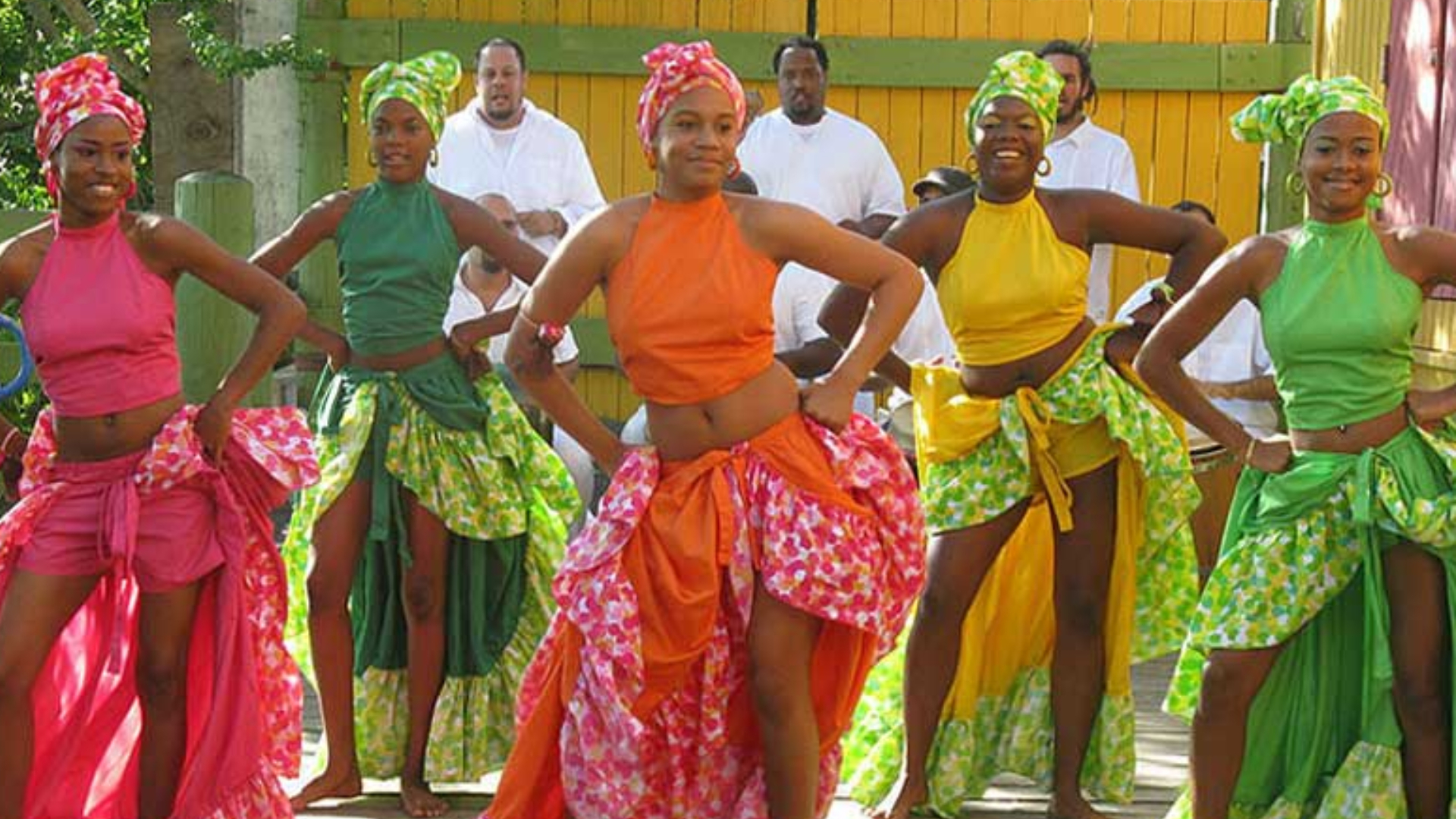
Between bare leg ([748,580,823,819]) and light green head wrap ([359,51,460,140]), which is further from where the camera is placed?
light green head wrap ([359,51,460,140])

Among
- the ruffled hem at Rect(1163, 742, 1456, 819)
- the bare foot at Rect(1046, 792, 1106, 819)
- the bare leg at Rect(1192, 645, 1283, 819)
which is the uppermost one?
the bare leg at Rect(1192, 645, 1283, 819)

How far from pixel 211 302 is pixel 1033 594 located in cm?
353

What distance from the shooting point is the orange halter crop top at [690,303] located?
5863mm

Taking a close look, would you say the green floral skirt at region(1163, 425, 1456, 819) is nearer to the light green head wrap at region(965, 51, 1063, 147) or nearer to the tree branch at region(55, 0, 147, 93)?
the light green head wrap at region(965, 51, 1063, 147)

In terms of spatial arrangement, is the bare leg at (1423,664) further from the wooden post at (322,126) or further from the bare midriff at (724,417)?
the wooden post at (322,126)

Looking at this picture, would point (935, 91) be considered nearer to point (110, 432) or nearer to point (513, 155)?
point (513, 155)

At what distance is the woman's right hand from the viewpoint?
614cm

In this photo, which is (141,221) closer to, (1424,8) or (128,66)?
(1424,8)

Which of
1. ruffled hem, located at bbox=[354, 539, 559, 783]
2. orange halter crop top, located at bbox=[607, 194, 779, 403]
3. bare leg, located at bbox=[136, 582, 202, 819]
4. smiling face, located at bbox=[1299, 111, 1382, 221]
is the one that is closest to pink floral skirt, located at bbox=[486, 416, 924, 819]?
orange halter crop top, located at bbox=[607, 194, 779, 403]

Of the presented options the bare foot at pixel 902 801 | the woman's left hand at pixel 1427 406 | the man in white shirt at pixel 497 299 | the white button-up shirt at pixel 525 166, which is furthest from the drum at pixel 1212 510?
the woman's left hand at pixel 1427 406

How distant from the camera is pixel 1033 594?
298 inches

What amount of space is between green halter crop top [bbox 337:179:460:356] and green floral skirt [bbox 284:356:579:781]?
0.13 metres

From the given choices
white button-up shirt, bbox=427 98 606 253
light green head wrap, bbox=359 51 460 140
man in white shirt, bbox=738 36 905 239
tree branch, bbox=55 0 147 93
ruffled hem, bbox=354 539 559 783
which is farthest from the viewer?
tree branch, bbox=55 0 147 93

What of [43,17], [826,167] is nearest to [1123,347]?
[826,167]
